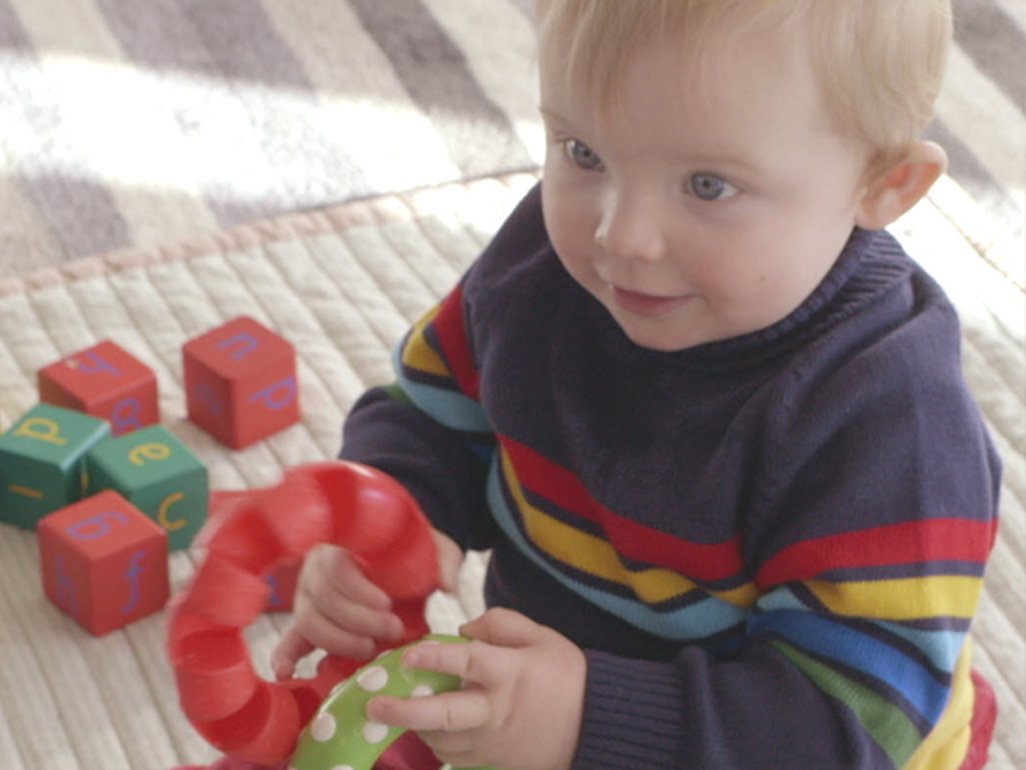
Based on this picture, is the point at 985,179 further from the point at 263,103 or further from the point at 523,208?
the point at 523,208

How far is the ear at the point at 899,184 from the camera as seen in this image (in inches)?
28.1

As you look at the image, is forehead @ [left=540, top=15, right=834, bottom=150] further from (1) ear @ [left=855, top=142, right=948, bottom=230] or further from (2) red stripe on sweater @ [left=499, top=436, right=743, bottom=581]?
(2) red stripe on sweater @ [left=499, top=436, right=743, bottom=581]

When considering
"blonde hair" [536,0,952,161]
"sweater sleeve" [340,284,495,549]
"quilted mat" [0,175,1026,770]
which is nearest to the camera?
"blonde hair" [536,0,952,161]

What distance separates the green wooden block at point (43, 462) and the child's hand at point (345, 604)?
31 centimetres

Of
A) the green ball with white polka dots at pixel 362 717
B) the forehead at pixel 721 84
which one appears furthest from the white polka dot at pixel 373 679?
the forehead at pixel 721 84

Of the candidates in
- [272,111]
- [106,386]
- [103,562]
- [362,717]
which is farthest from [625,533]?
[272,111]

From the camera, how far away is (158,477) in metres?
1.10

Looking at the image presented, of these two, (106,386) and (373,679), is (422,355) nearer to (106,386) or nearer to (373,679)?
(373,679)

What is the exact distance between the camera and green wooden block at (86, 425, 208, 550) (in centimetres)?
110

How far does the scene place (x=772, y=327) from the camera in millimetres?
756

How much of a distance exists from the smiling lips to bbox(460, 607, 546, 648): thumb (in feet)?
0.48

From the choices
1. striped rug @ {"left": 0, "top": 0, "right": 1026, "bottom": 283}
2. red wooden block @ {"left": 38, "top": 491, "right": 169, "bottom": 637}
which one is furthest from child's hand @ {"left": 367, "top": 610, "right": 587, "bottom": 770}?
striped rug @ {"left": 0, "top": 0, "right": 1026, "bottom": 283}

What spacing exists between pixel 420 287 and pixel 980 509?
2.23ft

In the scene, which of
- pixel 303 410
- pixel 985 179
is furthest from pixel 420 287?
pixel 985 179
